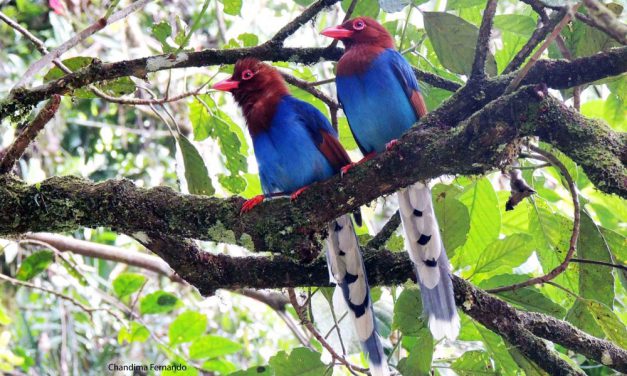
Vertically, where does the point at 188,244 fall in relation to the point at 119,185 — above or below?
below

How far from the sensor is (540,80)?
298cm

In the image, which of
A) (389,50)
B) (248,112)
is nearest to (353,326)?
(248,112)

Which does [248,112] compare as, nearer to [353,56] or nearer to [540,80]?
[353,56]

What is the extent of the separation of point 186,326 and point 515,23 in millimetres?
2779

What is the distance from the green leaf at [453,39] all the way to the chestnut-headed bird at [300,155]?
0.85 meters

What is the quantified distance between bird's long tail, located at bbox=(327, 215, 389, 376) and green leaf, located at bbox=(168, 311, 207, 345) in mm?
1272

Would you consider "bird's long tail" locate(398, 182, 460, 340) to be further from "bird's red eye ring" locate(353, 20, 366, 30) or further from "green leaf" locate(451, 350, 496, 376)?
"bird's red eye ring" locate(353, 20, 366, 30)

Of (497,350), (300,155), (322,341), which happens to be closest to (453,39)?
(300,155)

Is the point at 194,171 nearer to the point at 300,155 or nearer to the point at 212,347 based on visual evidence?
the point at 300,155

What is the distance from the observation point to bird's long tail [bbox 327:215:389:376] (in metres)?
3.63

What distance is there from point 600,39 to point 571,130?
1.05m

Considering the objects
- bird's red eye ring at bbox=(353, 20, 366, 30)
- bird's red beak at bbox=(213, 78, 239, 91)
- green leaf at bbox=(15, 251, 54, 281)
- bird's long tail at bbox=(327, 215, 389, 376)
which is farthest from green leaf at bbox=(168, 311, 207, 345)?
bird's red eye ring at bbox=(353, 20, 366, 30)

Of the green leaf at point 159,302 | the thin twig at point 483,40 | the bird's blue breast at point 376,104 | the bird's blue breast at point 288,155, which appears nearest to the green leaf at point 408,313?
the bird's blue breast at point 288,155

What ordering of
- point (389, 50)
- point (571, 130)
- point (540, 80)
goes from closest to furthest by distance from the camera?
point (571, 130) → point (540, 80) → point (389, 50)
